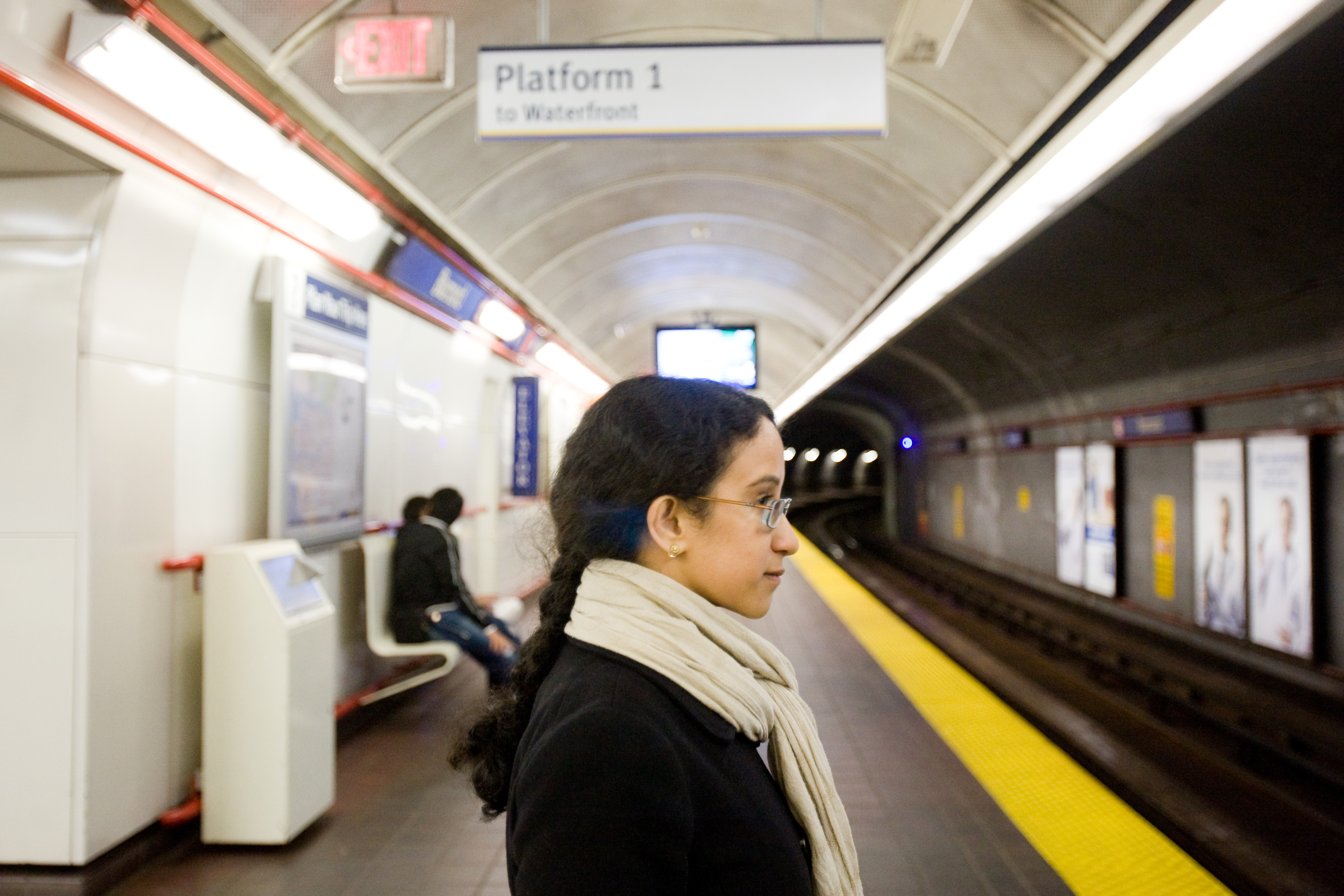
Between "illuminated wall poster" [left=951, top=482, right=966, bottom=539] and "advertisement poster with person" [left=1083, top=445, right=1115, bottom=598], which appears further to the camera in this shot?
"illuminated wall poster" [left=951, top=482, right=966, bottom=539]

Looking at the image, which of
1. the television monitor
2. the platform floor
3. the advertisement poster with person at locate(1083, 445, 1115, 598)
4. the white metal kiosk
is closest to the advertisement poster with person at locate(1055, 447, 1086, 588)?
the advertisement poster with person at locate(1083, 445, 1115, 598)

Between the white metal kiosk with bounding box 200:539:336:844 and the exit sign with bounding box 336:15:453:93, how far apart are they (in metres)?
2.17

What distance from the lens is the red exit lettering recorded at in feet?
11.9

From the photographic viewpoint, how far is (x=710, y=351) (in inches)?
491

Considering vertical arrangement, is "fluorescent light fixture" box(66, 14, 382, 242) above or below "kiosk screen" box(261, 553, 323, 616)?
above

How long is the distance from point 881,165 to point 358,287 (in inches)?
160

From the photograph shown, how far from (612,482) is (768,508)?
10.4 inches

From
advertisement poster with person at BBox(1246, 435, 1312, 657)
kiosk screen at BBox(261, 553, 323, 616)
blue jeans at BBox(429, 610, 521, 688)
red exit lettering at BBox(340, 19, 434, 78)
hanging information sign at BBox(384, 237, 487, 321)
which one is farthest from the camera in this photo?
advertisement poster with person at BBox(1246, 435, 1312, 657)

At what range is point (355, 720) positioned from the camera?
550cm

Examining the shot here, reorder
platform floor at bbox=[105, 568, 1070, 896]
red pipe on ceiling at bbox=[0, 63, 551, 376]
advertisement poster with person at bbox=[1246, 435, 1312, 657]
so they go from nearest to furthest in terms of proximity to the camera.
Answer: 1. red pipe on ceiling at bbox=[0, 63, 551, 376]
2. platform floor at bbox=[105, 568, 1070, 896]
3. advertisement poster with person at bbox=[1246, 435, 1312, 657]

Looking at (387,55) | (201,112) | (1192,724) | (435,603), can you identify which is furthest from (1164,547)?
(201,112)

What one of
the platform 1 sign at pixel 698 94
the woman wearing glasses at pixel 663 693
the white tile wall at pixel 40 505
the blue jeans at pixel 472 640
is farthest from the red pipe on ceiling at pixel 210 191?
the woman wearing glasses at pixel 663 693

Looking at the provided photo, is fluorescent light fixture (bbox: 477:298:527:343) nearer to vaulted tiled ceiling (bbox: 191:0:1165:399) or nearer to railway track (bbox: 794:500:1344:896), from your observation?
vaulted tiled ceiling (bbox: 191:0:1165:399)

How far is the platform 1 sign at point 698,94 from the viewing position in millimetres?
3535
